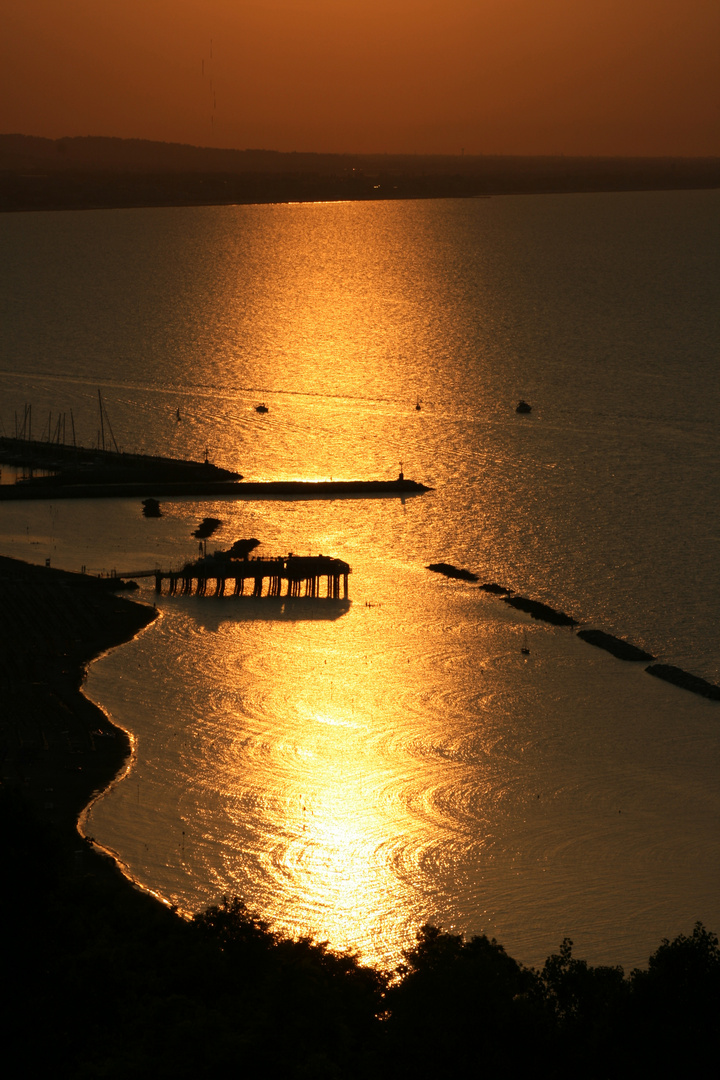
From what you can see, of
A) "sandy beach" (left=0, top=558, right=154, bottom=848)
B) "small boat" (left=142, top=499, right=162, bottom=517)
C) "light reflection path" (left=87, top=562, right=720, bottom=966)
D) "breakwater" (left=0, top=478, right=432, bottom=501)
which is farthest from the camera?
"breakwater" (left=0, top=478, right=432, bottom=501)

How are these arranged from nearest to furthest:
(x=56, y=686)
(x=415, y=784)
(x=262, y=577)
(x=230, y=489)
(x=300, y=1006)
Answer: (x=300, y=1006)
(x=415, y=784)
(x=56, y=686)
(x=262, y=577)
(x=230, y=489)

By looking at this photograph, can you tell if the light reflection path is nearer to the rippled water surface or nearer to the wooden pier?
the rippled water surface

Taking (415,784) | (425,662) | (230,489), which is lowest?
(415,784)

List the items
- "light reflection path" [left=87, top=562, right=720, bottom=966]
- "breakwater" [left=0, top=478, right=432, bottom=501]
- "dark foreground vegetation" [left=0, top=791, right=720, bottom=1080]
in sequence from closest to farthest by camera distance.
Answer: "dark foreground vegetation" [left=0, top=791, right=720, bottom=1080] < "light reflection path" [left=87, top=562, right=720, bottom=966] < "breakwater" [left=0, top=478, right=432, bottom=501]

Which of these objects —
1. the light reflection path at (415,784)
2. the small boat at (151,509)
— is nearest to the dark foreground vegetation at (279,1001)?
the light reflection path at (415,784)

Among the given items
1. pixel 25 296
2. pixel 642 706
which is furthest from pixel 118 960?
pixel 25 296

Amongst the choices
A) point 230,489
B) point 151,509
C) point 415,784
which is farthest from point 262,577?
point 415,784

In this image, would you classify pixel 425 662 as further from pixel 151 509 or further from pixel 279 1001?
pixel 279 1001

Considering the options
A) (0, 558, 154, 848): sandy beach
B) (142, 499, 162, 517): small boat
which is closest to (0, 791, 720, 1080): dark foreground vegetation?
(0, 558, 154, 848): sandy beach
